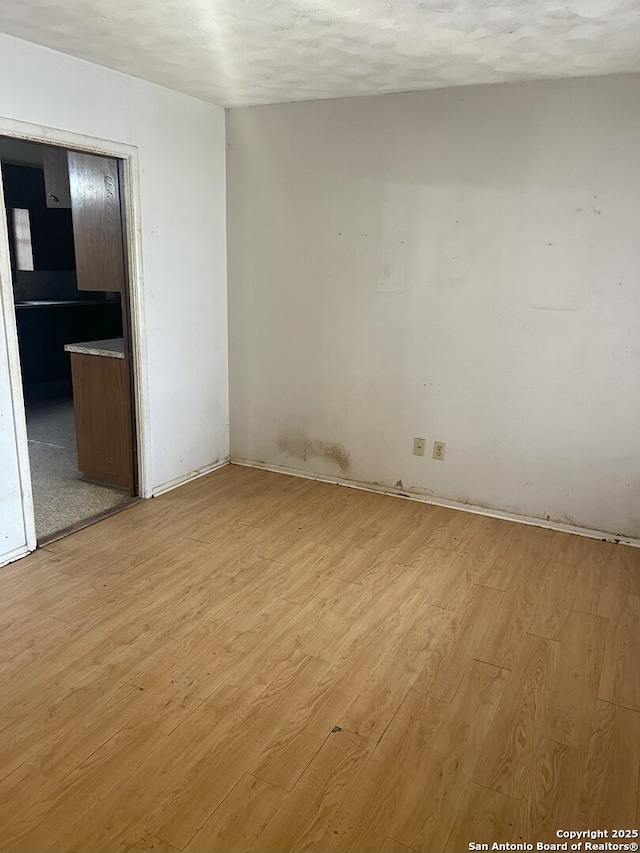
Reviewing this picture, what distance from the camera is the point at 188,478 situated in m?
4.32

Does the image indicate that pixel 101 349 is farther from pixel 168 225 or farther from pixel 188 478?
pixel 188 478

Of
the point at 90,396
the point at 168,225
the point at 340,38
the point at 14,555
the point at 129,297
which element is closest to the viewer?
the point at 340,38

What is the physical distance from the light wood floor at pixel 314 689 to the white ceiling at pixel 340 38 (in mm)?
2428

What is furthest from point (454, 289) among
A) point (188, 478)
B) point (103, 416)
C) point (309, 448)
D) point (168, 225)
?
point (103, 416)

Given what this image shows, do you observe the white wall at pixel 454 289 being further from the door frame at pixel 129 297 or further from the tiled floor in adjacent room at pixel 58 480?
the tiled floor in adjacent room at pixel 58 480

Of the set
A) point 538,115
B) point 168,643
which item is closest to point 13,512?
point 168,643

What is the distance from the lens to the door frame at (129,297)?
2.87 m

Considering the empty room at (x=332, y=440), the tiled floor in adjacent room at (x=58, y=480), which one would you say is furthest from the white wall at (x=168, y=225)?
the tiled floor in adjacent room at (x=58, y=480)

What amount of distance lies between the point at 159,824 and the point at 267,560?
1.56m

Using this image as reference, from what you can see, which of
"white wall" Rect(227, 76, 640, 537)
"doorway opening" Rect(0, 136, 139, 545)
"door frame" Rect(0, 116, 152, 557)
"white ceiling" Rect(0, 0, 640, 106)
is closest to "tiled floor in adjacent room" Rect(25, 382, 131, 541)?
"doorway opening" Rect(0, 136, 139, 545)

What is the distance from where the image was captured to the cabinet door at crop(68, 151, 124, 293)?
3600 millimetres

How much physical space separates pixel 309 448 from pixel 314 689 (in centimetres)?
228

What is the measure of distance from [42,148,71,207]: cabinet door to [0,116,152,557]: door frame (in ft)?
2.75

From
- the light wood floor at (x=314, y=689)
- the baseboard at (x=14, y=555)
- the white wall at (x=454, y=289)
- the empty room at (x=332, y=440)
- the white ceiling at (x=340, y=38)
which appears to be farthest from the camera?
the white wall at (x=454, y=289)
